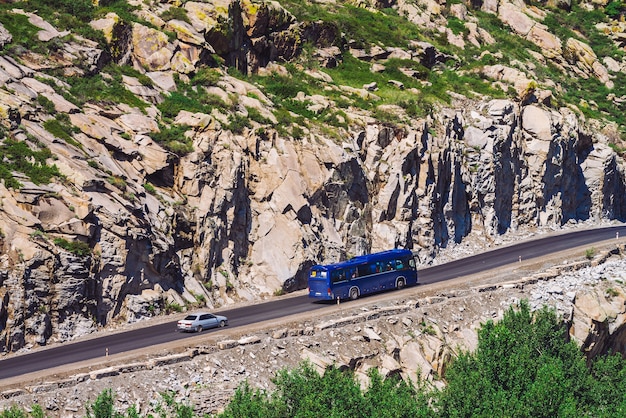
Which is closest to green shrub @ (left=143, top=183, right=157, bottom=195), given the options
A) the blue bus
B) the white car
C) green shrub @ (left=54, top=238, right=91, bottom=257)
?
green shrub @ (left=54, top=238, right=91, bottom=257)

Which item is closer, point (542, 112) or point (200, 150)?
point (200, 150)

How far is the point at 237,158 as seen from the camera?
179 ft

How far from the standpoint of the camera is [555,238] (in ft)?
230

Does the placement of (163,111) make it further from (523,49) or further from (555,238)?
(523,49)

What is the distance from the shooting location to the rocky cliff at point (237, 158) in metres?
43.9

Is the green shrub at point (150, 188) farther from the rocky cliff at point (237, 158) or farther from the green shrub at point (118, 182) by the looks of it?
the green shrub at point (118, 182)

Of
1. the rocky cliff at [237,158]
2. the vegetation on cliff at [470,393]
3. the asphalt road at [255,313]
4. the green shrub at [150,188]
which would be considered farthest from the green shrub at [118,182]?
the vegetation on cliff at [470,393]

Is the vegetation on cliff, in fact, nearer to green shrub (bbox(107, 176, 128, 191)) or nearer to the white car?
the white car

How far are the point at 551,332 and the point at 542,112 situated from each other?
39845 millimetres

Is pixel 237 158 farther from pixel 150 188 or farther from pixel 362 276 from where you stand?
pixel 362 276

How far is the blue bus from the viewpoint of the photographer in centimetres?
4775

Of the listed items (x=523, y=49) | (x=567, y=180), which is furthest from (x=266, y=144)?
(x=523, y=49)

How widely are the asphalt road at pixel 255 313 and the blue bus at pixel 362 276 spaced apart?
121 centimetres

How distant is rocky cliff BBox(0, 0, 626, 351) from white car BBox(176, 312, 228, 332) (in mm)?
4849
